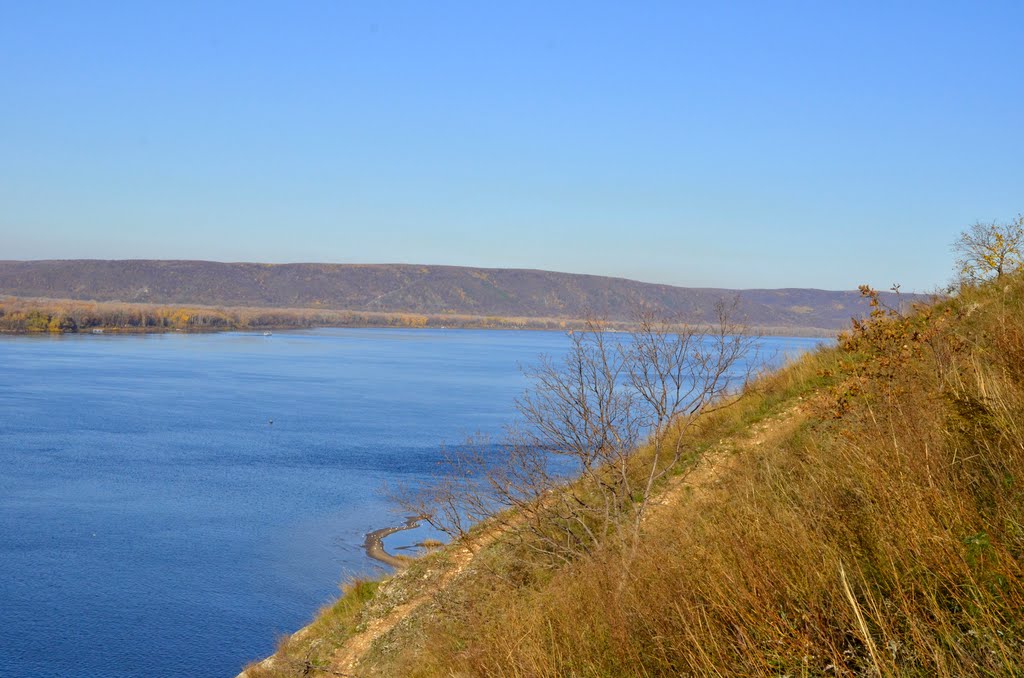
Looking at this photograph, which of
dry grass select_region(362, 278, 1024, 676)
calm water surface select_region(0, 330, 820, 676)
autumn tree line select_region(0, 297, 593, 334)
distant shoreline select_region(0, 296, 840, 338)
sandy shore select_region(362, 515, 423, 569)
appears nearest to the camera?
dry grass select_region(362, 278, 1024, 676)

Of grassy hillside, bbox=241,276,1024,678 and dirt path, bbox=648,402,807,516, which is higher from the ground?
grassy hillside, bbox=241,276,1024,678

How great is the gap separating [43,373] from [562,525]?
57.8m

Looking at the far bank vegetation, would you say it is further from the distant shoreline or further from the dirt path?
the distant shoreline

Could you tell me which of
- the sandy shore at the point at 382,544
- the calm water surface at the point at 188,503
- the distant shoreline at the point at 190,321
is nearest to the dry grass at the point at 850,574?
the calm water surface at the point at 188,503

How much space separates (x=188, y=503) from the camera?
1013 inches

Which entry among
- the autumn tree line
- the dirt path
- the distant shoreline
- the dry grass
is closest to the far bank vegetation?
the dry grass

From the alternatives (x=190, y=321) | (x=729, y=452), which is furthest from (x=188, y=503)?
(x=190, y=321)

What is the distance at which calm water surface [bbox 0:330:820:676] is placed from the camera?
55.4ft

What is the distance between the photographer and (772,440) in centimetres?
1042

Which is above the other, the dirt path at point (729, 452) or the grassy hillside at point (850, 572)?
the grassy hillside at point (850, 572)

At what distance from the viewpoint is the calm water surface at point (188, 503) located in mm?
16891

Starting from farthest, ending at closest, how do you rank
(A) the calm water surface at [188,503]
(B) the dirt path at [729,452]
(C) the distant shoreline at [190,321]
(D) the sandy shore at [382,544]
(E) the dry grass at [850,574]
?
(C) the distant shoreline at [190,321] < (D) the sandy shore at [382,544] < (A) the calm water surface at [188,503] < (B) the dirt path at [729,452] < (E) the dry grass at [850,574]

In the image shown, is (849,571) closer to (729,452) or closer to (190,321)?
(729,452)

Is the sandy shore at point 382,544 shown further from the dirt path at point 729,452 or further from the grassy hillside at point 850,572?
the grassy hillside at point 850,572
